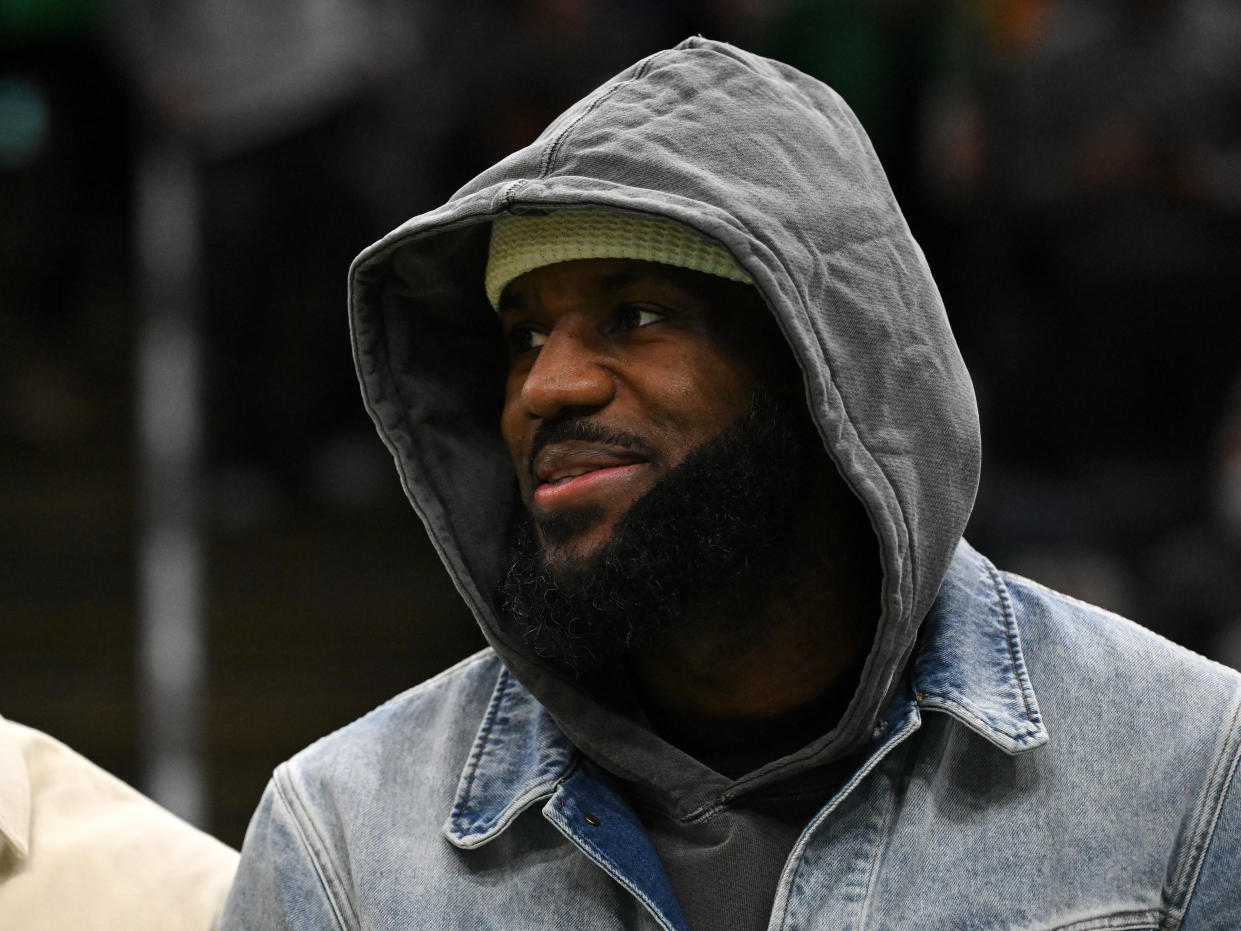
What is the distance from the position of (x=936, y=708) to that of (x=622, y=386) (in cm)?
51

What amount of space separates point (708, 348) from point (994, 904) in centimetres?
69

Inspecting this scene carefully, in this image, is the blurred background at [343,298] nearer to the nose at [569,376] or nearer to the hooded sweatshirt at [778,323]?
the hooded sweatshirt at [778,323]

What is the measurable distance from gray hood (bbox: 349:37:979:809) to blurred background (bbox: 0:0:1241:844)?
2948 millimetres

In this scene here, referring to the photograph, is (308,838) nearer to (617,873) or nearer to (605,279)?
(617,873)

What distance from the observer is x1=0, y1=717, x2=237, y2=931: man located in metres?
2.17

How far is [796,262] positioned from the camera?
76.3 inches

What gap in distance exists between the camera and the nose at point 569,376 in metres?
2.08

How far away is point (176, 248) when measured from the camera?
230 inches

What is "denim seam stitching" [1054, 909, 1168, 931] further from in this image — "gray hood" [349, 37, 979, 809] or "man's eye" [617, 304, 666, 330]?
"man's eye" [617, 304, 666, 330]

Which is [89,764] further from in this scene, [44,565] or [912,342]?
[44,565]

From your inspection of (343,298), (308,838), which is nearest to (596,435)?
(308,838)

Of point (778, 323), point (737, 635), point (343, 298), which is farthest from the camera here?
point (343, 298)

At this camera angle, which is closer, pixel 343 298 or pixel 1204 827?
pixel 1204 827

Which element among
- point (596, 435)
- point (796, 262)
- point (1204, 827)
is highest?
point (796, 262)
